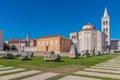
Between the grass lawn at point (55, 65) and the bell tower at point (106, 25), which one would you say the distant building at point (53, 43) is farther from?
the grass lawn at point (55, 65)

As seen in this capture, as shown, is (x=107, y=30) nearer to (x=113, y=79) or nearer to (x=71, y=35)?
(x=71, y=35)

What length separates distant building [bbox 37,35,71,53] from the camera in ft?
252

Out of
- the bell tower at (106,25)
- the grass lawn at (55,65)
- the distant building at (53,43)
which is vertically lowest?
the grass lawn at (55,65)

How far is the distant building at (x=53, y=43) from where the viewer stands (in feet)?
252

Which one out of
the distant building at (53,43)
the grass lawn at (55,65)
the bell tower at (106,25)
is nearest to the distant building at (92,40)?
the distant building at (53,43)

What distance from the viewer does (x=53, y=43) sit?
78688mm

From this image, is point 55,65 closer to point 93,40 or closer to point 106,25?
point 93,40

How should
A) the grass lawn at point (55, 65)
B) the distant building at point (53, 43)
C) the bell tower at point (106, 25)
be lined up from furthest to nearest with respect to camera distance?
the bell tower at point (106, 25) < the distant building at point (53, 43) < the grass lawn at point (55, 65)

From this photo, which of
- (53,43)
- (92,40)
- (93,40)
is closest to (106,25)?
(93,40)

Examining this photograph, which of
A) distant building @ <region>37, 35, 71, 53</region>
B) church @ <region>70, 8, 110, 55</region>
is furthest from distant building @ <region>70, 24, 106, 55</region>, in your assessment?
distant building @ <region>37, 35, 71, 53</region>

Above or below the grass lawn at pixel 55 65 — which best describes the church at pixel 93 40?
above

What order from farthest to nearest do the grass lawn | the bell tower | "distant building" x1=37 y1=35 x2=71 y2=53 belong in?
the bell tower → "distant building" x1=37 y1=35 x2=71 y2=53 → the grass lawn

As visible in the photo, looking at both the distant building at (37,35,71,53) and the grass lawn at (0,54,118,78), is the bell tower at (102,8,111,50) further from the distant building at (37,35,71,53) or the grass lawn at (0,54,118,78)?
the grass lawn at (0,54,118,78)

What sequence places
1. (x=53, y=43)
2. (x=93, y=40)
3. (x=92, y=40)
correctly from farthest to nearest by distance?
1. (x=93, y=40)
2. (x=92, y=40)
3. (x=53, y=43)
